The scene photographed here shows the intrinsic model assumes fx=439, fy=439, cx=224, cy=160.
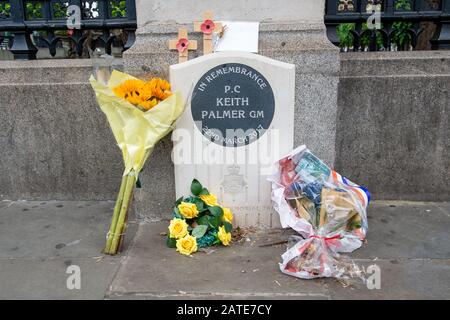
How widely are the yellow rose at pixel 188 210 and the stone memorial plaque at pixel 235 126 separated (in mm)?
303

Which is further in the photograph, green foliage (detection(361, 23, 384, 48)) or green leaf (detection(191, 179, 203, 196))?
green foliage (detection(361, 23, 384, 48))

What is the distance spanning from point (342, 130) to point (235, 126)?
46.2 inches

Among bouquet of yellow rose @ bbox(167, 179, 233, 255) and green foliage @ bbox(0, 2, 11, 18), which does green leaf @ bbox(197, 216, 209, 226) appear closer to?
bouquet of yellow rose @ bbox(167, 179, 233, 255)

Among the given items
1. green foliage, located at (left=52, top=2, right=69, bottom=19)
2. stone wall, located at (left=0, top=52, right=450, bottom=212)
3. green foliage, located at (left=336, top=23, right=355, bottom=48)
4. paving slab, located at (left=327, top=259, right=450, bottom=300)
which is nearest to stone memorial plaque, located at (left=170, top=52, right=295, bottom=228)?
stone wall, located at (left=0, top=52, right=450, bottom=212)

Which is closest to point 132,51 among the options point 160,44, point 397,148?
point 160,44

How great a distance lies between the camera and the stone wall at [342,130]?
397 centimetres

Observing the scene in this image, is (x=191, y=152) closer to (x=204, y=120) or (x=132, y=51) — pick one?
(x=204, y=120)

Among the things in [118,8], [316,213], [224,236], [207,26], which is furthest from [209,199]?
[118,8]

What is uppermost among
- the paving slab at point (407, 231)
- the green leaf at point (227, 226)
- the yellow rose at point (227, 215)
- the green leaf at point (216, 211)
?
the green leaf at point (216, 211)

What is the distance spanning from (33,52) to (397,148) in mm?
3785

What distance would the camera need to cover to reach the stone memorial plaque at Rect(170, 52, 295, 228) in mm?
3367

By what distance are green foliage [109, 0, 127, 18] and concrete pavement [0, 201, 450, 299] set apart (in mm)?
2006

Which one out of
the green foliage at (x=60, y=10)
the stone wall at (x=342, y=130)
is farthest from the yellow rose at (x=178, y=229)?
the green foliage at (x=60, y=10)

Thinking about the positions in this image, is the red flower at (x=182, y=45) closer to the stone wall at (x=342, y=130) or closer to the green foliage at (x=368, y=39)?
the stone wall at (x=342, y=130)
